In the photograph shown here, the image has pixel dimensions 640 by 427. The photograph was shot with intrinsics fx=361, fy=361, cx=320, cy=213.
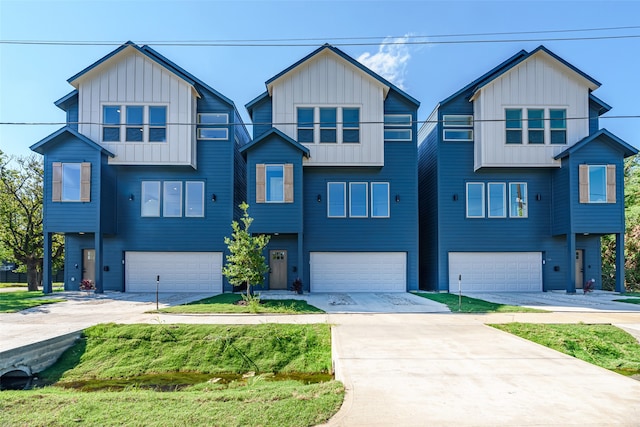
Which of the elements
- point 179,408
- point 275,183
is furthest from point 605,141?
point 179,408

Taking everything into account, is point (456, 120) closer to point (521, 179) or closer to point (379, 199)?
point (521, 179)

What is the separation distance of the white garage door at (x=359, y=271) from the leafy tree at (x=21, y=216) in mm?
13860

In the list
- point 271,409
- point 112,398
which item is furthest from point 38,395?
point 271,409

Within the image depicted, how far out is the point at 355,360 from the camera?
5.75 metres

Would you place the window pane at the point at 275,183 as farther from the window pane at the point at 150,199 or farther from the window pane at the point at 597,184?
the window pane at the point at 597,184

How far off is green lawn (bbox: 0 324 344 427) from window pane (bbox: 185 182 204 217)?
28.3 feet

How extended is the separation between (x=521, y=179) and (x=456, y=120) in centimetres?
402

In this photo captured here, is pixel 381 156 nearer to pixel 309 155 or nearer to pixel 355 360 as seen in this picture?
pixel 309 155

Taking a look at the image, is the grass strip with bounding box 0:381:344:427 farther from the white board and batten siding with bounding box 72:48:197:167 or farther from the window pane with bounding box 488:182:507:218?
the window pane with bounding box 488:182:507:218

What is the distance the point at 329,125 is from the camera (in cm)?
1591

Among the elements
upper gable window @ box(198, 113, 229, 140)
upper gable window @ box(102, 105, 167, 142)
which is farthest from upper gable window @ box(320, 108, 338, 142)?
upper gable window @ box(102, 105, 167, 142)

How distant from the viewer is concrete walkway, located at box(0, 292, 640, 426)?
387 centimetres

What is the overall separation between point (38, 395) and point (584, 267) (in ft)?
65.7

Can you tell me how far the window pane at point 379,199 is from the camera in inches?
646
